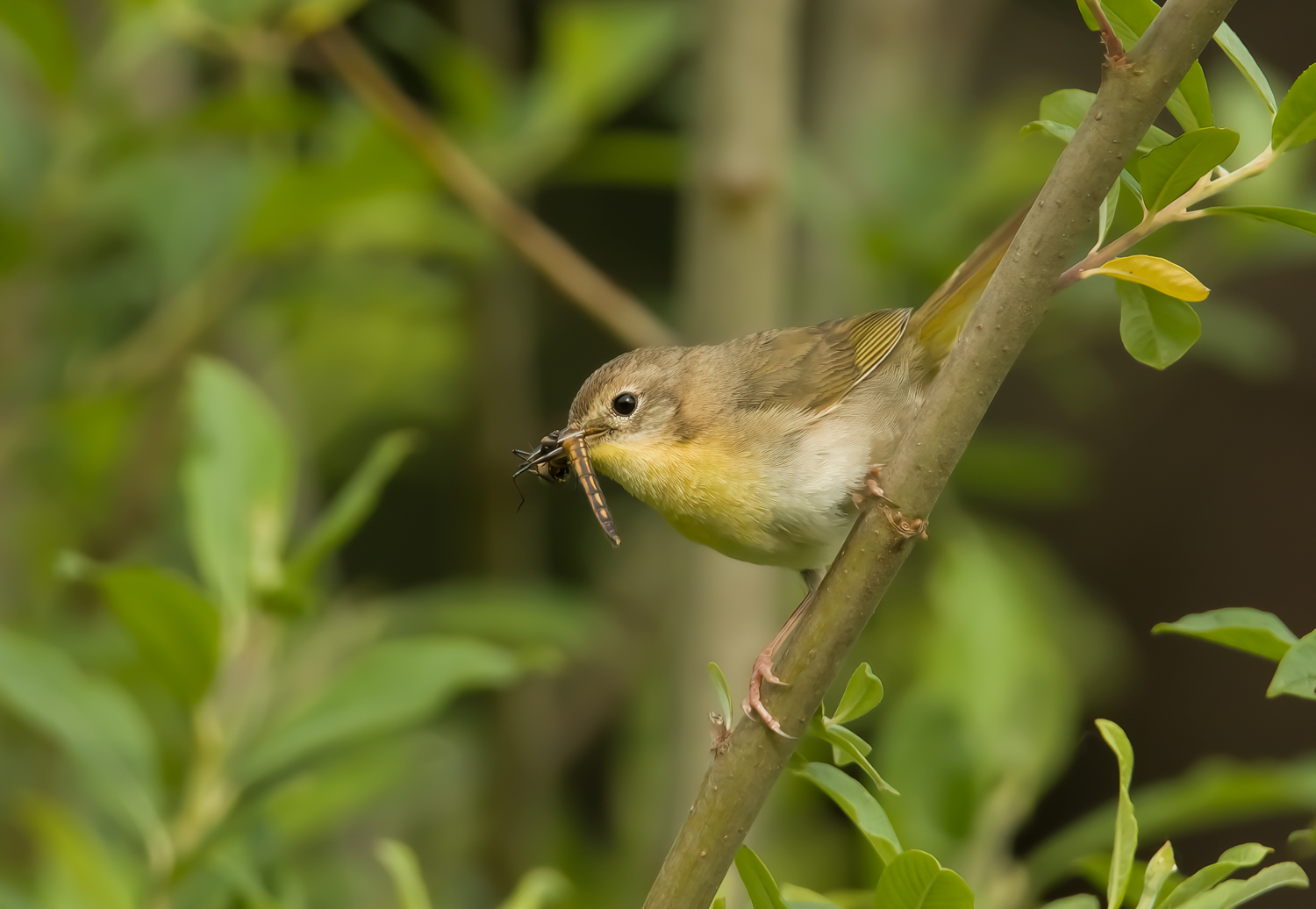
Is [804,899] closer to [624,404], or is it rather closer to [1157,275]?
[1157,275]

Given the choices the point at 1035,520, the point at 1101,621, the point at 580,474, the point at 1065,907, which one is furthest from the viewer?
the point at 1035,520

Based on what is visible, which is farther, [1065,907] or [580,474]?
[580,474]

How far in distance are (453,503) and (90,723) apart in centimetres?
331

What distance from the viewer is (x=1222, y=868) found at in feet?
3.89

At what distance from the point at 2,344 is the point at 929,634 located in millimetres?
2424

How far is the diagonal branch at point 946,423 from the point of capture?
109 centimetres

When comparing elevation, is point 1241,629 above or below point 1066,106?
below

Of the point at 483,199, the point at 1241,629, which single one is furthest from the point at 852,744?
the point at 483,199

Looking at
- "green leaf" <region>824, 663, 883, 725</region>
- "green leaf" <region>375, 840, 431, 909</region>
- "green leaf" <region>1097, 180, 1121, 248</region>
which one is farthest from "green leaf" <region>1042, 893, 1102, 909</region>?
"green leaf" <region>375, 840, 431, 909</region>

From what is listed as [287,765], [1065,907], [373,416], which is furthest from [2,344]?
[1065,907]

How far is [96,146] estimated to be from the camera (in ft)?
9.82

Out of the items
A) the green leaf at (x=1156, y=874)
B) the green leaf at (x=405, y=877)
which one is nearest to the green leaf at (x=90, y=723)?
the green leaf at (x=405, y=877)

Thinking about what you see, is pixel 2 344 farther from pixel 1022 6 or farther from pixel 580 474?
pixel 1022 6

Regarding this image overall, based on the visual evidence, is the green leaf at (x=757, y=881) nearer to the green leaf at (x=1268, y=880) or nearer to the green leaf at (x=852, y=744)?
the green leaf at (x=852, y=744)
